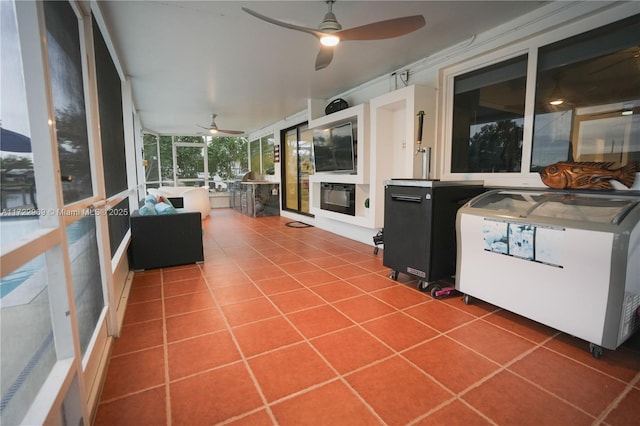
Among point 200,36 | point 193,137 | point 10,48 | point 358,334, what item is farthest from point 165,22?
point 193,137

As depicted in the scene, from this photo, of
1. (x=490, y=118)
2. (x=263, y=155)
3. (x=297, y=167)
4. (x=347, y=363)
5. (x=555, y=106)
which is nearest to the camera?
(x=347, y=363)

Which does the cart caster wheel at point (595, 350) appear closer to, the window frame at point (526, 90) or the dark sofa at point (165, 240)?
the window frame at point (526, 90)

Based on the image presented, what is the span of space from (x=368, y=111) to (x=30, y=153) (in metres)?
3.69

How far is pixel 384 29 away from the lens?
7.29ft

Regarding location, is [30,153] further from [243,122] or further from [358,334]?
[243,122]

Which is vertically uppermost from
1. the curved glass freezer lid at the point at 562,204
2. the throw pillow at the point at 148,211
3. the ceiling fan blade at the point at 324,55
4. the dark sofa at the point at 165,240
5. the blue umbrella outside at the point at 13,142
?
the ceiling fan blade at the point at 324,55

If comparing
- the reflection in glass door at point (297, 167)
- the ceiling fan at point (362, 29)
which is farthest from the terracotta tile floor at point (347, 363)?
the reflection in glass door at point (297, 167)

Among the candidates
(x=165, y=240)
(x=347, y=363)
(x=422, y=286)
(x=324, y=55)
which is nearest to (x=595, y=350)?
(x=422, y=286)

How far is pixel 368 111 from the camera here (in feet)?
13.5

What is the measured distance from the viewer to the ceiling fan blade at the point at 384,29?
211 cm

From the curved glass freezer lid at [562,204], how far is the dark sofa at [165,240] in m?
3.07

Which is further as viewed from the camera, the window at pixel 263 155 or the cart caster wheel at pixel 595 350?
the window at pixel 263 155

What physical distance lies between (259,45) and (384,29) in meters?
1.54

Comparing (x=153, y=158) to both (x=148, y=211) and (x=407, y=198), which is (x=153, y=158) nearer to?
(x=148, y=211)
